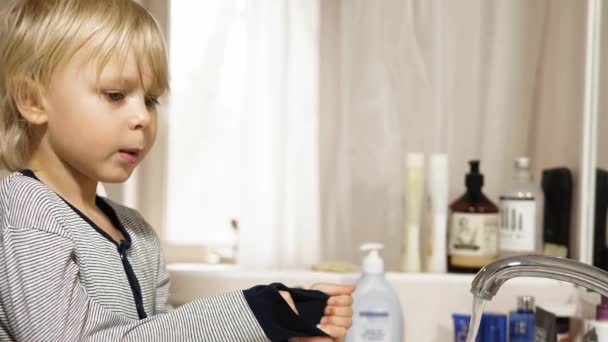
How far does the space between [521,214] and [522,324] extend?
0.62 ft

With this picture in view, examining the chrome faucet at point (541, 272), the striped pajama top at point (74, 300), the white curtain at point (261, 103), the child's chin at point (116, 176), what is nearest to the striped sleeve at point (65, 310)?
the striped pajama top at point (74, 300)

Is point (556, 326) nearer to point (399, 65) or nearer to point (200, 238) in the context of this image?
point (399, 65)

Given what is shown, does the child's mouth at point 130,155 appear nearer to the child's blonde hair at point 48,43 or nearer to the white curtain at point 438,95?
the child's blonde hair at point 48,43

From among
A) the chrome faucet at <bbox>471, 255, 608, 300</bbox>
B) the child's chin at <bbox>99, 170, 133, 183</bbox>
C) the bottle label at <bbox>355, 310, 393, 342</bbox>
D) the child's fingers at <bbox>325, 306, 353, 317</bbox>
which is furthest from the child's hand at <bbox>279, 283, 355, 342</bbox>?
the bottle label at <bbox>355, 310, 393, 342</bbox>

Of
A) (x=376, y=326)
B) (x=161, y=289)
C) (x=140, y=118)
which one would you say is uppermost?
(x=140, y=118)

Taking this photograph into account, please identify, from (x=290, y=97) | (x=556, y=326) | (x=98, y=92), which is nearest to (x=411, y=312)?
(x=556, y=326)

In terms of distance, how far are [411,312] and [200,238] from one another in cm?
43

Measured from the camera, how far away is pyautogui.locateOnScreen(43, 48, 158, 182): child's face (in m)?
0.86

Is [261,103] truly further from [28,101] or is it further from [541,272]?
[541,272]

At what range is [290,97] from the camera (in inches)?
54.1

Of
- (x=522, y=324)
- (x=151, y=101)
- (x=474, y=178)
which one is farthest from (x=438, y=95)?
(x=151, y=101)

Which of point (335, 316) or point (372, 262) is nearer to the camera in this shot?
point (335, 316)

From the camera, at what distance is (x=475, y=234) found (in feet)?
4.27

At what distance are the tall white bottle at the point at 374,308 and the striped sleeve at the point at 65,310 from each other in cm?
47
